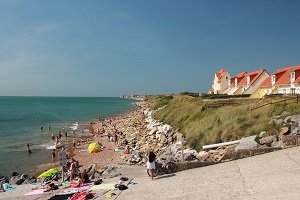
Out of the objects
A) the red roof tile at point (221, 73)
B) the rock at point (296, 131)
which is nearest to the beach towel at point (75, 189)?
the rock at point (296, 131)

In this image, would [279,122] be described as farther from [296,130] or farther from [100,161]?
[100,161]

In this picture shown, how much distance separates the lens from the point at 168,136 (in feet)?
94.0

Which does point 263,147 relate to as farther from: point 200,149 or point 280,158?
point 200,149

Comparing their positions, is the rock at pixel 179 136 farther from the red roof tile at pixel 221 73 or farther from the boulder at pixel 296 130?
the red roof tile at pixel 221 73

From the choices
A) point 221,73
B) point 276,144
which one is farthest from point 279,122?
point 221,73

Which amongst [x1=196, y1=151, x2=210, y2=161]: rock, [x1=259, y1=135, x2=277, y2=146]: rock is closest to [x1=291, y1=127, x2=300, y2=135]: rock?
[x1=259, y1=135, x2=277, y2=146]: rock

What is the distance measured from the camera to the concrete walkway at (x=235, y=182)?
10441 mm

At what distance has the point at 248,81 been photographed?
56.9 metres

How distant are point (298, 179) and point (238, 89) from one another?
5012 cm

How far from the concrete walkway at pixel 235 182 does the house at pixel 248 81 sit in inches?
1624

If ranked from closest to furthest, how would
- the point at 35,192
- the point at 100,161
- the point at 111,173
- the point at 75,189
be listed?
the point at 75,189
the point at 35,192
the point at 111,173
the point at 100,161

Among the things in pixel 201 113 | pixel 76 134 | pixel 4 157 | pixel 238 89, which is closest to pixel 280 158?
pixel 201 113

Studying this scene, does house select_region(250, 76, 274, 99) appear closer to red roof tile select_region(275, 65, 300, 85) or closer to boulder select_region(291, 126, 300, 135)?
red roof tile select_region(275, 65, 300, 85)

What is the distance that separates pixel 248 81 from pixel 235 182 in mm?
47550
